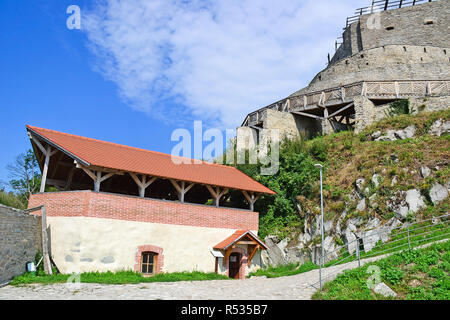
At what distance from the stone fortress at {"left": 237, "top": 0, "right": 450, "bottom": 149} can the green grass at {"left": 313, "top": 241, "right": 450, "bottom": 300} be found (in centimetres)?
1360

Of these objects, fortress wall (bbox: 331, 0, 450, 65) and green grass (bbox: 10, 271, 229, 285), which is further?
fortress wall (bbox: 331, 0, 450, 65)

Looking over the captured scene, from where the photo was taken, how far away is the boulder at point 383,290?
8.57 meters

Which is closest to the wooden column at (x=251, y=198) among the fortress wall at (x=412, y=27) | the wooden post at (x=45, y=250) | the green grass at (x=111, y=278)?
the green grass at (x=111, y=278)

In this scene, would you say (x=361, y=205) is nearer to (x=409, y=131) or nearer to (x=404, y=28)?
(x=409, y=131)

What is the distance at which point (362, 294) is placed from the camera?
873 cm

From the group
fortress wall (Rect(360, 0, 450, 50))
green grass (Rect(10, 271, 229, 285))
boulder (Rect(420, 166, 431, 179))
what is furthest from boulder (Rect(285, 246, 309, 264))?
fortress wall (Rect(360, 0, 450, 50))

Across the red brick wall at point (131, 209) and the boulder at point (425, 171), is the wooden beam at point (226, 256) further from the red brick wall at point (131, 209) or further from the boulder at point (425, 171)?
the boulder at point (425, 171)

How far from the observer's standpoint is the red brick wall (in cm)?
1352

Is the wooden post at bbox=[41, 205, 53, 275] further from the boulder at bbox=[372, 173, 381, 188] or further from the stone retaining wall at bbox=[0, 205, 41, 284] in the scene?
the boulder at bbox=[372, 173, 381, 188]

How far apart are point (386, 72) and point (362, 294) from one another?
80.5 feet

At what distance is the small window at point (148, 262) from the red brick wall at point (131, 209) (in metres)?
1.45
